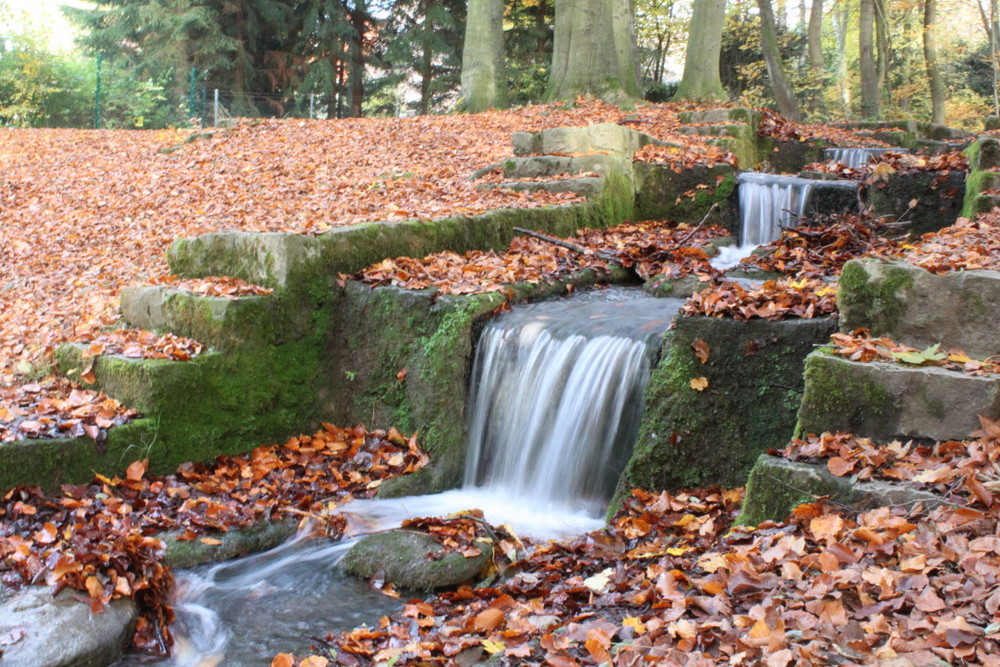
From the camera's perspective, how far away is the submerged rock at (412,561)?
4266 mm

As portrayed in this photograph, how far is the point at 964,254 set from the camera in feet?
14.4

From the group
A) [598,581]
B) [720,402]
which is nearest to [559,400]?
[720,402]

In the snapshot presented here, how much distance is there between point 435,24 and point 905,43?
52.1ft

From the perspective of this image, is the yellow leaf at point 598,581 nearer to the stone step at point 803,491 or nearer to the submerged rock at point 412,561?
the stone step at point 803,491

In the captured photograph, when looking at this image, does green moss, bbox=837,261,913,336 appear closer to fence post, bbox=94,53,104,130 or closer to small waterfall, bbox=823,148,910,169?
small waterfall, bbox=823,148,910,169

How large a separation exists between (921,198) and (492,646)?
7339 millimetres

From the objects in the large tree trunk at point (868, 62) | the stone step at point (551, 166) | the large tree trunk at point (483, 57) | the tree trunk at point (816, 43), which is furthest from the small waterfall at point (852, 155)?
the tree trunk at point (816, 43)

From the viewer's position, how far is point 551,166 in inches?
371

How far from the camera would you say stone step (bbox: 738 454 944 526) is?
10.5 ft

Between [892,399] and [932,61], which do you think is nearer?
[892,399]

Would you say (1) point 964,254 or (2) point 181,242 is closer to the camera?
(1) point 964,254

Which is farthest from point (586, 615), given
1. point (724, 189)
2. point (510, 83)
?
point (510, 83)

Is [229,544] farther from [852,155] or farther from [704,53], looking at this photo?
[704,53]

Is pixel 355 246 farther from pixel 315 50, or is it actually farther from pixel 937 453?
pixel 315 50
